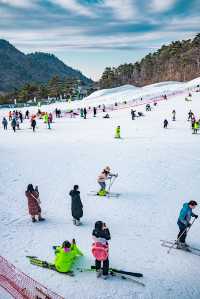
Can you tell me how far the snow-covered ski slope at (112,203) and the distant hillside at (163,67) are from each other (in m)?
92.1

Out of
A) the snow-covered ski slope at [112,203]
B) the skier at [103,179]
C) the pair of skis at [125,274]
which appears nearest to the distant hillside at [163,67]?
the snow-covered ski slope at [112,203]

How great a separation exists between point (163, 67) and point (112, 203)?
12685cm

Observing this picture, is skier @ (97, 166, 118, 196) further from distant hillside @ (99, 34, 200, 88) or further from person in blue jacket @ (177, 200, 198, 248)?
distant hillside @ (99, 34, 200, 88)

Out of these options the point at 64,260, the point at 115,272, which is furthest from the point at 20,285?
the point at 115,272

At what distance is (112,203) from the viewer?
14.6 m

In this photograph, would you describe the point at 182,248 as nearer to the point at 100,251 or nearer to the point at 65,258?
the point at 100,251

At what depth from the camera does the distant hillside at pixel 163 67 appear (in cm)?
11769

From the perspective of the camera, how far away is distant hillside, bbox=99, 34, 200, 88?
11769cm

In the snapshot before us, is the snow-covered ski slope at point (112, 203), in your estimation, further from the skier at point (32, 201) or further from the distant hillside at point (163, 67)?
the distant hillside at point (163, 67)

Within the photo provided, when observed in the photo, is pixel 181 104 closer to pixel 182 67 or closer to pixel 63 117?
pixel 63 117

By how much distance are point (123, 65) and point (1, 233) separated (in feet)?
485

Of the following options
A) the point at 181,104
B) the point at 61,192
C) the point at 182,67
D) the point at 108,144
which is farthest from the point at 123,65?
the point at 61,192

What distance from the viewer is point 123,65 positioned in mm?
154375

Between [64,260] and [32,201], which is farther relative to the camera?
[32,201]
